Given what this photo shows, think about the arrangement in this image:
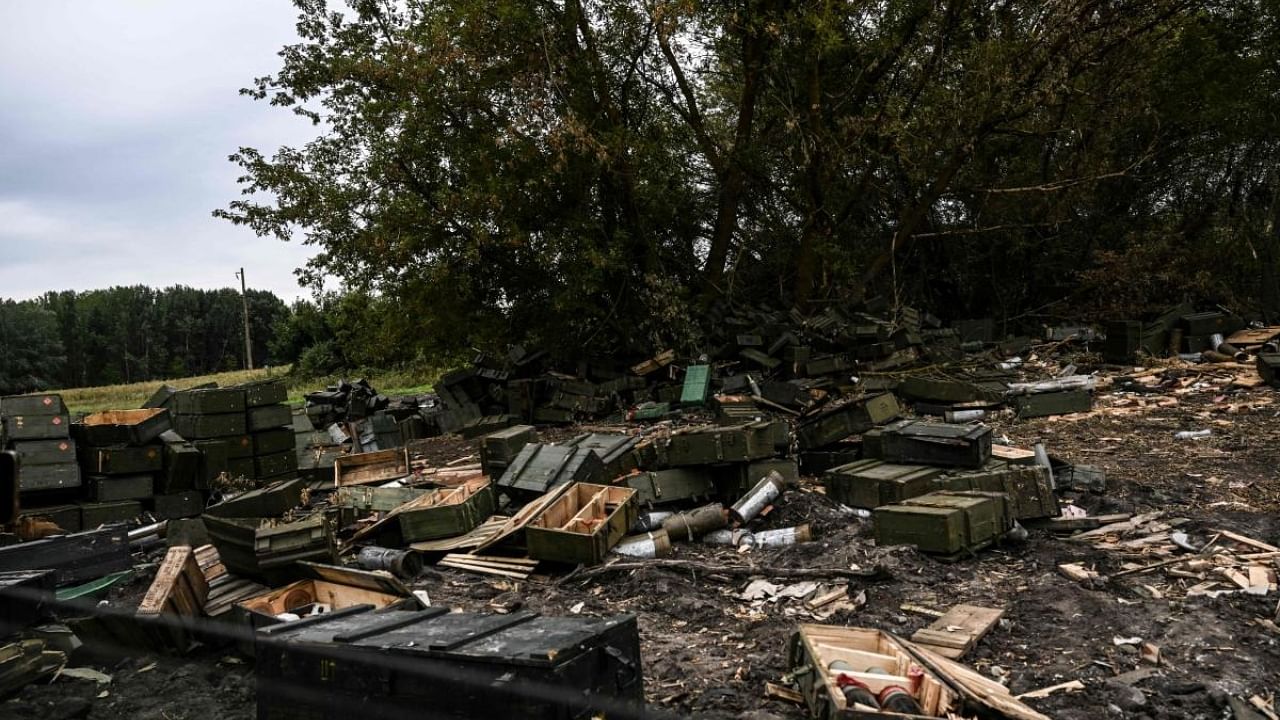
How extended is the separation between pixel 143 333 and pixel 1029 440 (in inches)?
4285

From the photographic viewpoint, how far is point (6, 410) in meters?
11.4

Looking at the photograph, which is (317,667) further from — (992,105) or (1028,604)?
(992,105)

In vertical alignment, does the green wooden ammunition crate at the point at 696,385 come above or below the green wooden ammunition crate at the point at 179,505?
above

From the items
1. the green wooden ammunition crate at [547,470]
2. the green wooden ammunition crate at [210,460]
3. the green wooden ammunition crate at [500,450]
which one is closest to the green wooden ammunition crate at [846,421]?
the green wooden ammunition crate at [547,470]

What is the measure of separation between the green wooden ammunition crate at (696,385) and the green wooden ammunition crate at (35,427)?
11.3m

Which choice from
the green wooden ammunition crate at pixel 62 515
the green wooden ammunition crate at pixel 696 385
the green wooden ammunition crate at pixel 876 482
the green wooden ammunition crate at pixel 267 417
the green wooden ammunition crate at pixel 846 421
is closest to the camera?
the green wooden ammunition crate at pixel 876 482

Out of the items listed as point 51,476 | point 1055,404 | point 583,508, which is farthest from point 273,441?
point 1055,404

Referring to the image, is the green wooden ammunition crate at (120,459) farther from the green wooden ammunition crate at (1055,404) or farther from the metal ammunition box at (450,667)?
the green wooden ammunition crate at (1055,404)

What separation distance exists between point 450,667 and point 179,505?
30.7 ft

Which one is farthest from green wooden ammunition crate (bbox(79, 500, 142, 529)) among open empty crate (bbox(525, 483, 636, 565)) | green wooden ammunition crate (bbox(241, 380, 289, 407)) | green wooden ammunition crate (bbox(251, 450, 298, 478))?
open empty crate (bbox(525, 483, 636, 565))

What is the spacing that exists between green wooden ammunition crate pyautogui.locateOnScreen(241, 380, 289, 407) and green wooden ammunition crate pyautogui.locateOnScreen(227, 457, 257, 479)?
829mm

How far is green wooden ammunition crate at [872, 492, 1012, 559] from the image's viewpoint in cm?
811

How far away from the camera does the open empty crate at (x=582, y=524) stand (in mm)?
8867

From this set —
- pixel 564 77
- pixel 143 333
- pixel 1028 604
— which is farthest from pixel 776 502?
pixel 143 333
